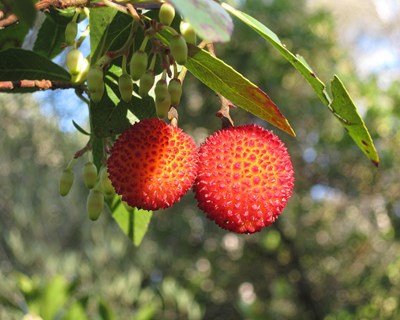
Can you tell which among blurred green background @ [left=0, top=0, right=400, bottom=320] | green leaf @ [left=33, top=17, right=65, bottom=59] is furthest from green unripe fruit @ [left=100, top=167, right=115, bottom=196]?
A: blurred green background @ [left=0, top=0, right=400, bottom=320]

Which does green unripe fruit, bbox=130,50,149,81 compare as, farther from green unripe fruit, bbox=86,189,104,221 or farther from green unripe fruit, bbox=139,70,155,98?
green unripe fruit, bbox=86,189,104,221

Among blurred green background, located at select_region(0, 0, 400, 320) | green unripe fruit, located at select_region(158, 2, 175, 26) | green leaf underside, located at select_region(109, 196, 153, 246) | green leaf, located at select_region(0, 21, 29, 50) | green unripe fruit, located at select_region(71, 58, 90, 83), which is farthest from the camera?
blurred green background, located at select_region(0, 0, 400, 320)

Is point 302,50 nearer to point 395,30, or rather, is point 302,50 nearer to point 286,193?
point 286,193

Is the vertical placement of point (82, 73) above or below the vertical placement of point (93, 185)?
above

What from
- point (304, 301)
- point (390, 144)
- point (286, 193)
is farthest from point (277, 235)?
point (286, 193)

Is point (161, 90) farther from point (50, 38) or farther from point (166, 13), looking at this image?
point (50, 38)

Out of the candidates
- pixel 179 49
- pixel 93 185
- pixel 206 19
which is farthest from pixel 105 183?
pixel 206 19

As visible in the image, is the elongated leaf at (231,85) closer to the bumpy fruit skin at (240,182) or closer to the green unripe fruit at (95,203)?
the bumpy fruit skin at (240,182)
